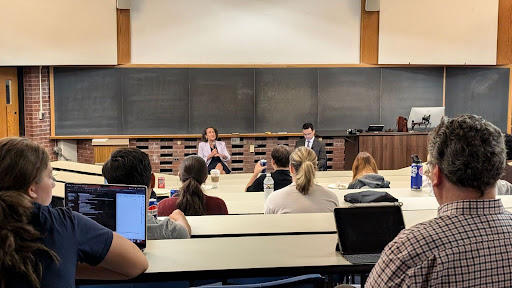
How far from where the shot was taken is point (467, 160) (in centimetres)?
167

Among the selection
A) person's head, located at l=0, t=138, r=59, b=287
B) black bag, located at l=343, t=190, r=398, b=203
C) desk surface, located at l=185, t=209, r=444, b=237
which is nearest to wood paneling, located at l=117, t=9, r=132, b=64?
black bag, located at l=343, t=190, r=398, b=203

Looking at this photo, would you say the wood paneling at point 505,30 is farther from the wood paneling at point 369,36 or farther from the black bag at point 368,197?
the black bag at point 368,197

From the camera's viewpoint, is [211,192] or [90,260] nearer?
[90,260]

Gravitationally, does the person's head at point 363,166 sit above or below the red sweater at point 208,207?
above

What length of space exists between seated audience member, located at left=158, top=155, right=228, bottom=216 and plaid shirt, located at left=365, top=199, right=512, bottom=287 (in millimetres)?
2575

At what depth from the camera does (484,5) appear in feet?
34.7

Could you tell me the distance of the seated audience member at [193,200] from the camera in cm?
419

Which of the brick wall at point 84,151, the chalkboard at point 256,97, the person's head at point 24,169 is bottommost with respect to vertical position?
the brick wall at point 84,151

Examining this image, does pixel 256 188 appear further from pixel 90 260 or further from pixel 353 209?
pixel 90 260

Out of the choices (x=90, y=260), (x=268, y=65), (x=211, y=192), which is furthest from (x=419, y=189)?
Result: (x=268, y=65)

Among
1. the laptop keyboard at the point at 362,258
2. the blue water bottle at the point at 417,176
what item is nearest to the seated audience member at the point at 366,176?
the blue water bottle at the point at 417,176

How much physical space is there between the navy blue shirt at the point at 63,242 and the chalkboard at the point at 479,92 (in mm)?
9388

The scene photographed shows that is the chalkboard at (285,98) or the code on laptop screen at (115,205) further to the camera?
the chalkboard at (285,98)

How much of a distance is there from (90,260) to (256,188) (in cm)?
385
